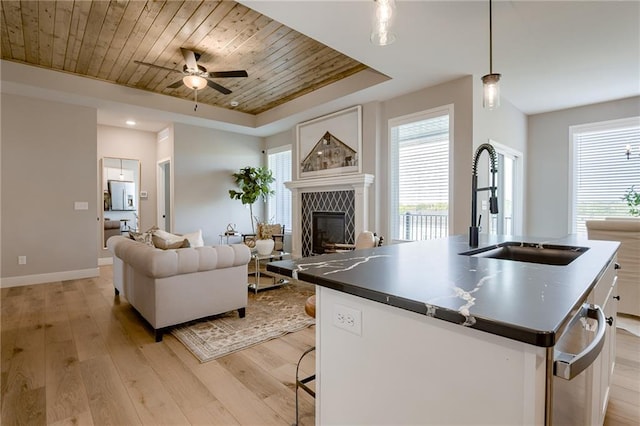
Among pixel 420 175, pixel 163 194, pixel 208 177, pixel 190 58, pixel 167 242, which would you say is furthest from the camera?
pixel 163 194

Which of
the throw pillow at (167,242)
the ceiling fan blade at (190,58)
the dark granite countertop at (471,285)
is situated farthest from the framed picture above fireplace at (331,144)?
the dark granite countertop at (471,285)

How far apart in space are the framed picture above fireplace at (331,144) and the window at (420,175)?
1.99 feet

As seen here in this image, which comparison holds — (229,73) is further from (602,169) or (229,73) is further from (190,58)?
(602,169)

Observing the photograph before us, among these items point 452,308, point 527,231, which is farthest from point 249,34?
point 527,231

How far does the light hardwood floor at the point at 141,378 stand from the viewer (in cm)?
179

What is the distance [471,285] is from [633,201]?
5.31 meters

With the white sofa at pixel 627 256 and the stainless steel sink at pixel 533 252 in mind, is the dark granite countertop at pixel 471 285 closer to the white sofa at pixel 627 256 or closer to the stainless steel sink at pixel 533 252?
the stainless steel sink at pixel 533 252

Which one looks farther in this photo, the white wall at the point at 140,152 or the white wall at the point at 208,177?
the white wall at the point at 140,152

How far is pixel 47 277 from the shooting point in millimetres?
4801

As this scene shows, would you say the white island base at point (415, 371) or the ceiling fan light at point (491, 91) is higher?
the ceiling fan light at point (491, 91)

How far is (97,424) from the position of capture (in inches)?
67.3

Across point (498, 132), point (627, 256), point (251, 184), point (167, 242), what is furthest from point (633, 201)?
point (251, 184)

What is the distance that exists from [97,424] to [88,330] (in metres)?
1.58

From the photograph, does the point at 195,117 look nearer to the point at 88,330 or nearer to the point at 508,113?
the point at 88,330
